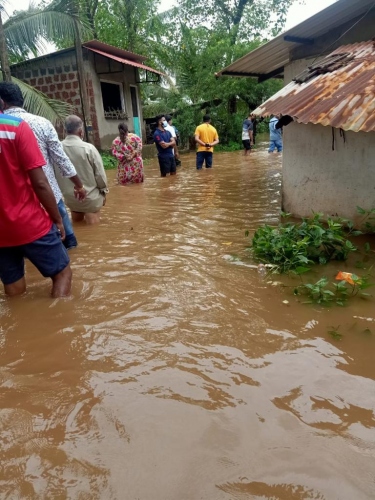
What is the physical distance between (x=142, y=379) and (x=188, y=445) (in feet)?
1.90

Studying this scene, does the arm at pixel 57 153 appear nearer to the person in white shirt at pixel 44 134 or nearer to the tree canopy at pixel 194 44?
the person in white shirt at pixel 44 134

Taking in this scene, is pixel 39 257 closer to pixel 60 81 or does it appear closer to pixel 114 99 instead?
pixel 60 81

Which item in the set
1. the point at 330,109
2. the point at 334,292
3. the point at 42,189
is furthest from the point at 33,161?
the point at 330,109

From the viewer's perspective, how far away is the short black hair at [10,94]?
11.1 feet

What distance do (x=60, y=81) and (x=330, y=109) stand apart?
13.7 m

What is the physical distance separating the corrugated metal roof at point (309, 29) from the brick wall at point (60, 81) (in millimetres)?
9383

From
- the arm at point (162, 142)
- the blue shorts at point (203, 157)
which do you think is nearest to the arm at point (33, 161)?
the arm at point (162, 142)

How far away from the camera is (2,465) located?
1728 mm

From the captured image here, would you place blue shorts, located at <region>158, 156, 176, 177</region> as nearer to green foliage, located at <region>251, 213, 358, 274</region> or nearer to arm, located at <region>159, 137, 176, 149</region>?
arm, located at <region>159, 137, 176, 149</region>

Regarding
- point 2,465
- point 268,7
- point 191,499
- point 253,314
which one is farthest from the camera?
point 268,7

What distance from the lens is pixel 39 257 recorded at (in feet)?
9.90

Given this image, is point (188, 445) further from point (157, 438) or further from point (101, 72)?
point (101, 72)

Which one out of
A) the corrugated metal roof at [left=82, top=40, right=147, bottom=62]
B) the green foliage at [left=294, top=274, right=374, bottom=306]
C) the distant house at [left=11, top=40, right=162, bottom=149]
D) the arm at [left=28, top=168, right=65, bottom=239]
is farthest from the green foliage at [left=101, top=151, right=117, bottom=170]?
the green foliage at [left=294, top=274, right=374, bottom=306]

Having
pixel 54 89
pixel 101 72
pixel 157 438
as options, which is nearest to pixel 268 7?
pixel 101 72
